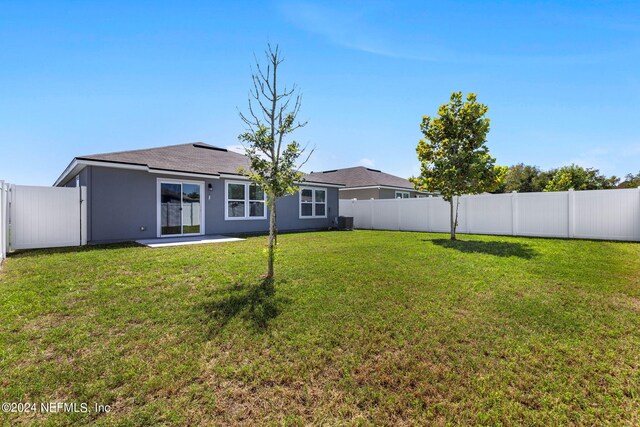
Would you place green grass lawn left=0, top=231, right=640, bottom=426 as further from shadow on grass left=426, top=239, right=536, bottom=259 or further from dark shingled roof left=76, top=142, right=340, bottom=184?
dark shingled roof left=76, top=142, right=340, bottom=184

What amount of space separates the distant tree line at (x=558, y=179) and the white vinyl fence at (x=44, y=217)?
94.2 feet

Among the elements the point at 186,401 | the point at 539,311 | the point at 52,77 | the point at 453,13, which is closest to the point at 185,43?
the point at 52,77

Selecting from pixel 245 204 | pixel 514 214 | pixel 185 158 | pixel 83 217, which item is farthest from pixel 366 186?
pixel 83 217

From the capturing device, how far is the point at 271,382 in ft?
8.32

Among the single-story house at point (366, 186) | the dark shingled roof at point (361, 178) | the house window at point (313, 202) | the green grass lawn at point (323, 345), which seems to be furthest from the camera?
the dark shingled roof at point (361, 178)

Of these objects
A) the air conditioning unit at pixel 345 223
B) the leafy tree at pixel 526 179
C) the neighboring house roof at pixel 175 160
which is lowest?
the air conditioning unit at pixel 345 223

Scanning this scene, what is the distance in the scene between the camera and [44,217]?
8.81m

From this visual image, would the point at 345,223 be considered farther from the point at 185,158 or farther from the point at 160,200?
the point at 160,200

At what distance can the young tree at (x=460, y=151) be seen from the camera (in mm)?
10562

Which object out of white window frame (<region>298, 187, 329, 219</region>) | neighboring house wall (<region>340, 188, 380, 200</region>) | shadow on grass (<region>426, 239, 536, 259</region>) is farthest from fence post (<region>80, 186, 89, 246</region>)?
neighboring house wall (<region>340, 188, 380, 200</region>)

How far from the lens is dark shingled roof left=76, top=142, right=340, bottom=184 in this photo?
34.3 ft

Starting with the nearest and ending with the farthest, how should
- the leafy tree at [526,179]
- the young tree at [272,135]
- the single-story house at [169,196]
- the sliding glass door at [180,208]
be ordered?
the young tree at [272,135] < the single-story house at [169,196] < the sliding glass door at [180,208] < the leafy tree at [526,179]

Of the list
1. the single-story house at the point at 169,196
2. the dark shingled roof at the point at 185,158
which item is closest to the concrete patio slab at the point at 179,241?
the single-story house at the point at 169,196

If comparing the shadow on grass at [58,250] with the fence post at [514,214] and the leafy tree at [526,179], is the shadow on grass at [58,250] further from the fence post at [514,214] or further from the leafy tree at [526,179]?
the leafy tree at [526,179]
